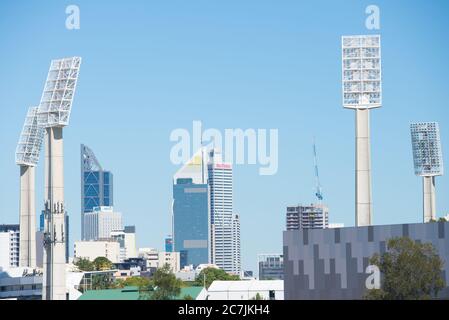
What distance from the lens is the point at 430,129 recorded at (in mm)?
176000

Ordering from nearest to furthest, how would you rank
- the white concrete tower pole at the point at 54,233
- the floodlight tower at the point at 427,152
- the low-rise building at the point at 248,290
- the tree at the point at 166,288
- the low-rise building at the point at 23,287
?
the tree at the point at 166,288, the white concrete tower pole at the point at 54,233, the low-rise building at the point at 248,290, the low-rise building at the point at 23,287, the floodlight tower at the point at 427,152

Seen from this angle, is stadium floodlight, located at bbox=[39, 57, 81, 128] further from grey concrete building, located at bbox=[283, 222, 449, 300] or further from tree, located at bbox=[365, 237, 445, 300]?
tree, located at bbox=[365, 237, 445, 300]

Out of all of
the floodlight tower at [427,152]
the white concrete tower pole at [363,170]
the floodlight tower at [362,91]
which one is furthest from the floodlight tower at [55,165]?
the floodlight tower at [427,152]

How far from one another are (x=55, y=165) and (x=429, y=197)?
75.6 m

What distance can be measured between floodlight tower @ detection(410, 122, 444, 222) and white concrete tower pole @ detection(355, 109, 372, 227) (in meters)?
31.7

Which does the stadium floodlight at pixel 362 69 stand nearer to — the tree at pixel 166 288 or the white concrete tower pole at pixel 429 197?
the tree at pixel 166 288

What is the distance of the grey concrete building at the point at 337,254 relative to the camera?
90.5m

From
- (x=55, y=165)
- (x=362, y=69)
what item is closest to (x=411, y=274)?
(x=55, y=165)

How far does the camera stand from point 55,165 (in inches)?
5049

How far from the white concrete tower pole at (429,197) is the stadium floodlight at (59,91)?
68.3 metres
